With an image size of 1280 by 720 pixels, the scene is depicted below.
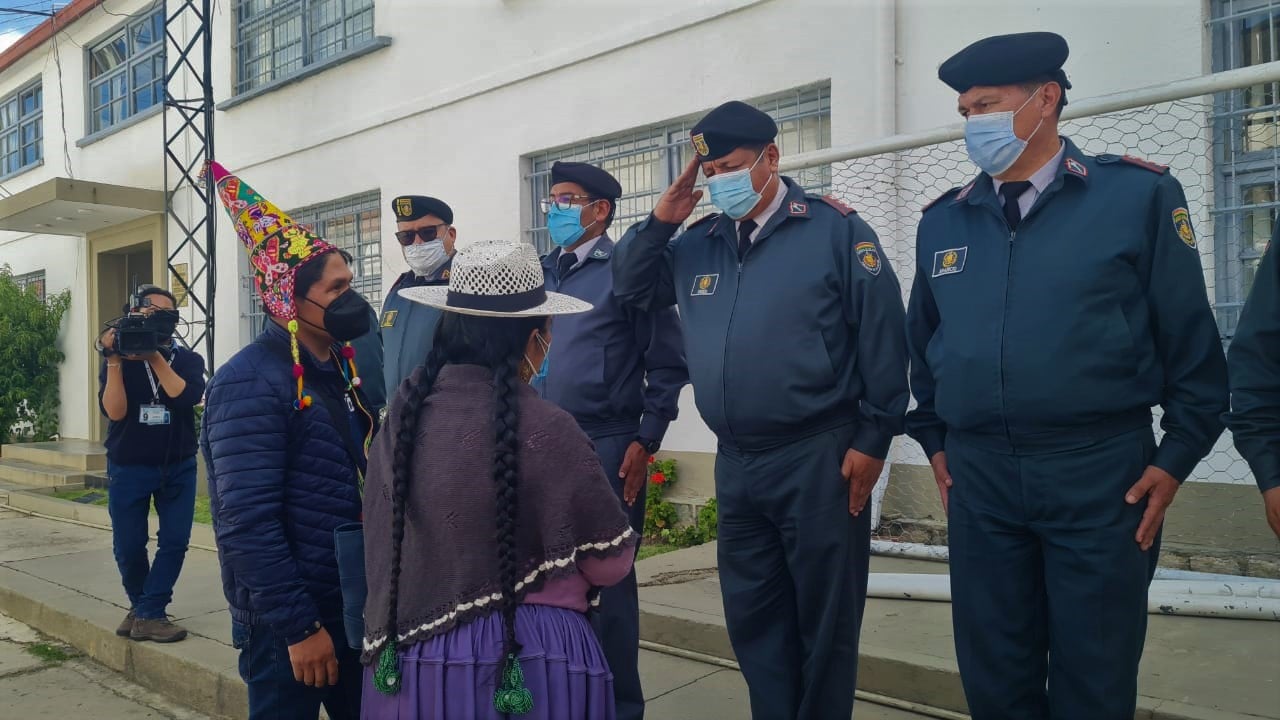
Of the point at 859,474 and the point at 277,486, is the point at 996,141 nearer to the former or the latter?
the point at 859,474

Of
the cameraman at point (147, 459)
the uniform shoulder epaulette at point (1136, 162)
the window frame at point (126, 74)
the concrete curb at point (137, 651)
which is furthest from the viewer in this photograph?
the window frame at point (126, 74)

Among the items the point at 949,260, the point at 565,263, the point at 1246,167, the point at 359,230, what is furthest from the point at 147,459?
the point at 1246,167

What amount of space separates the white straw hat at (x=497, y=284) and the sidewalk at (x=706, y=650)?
93.0 inches

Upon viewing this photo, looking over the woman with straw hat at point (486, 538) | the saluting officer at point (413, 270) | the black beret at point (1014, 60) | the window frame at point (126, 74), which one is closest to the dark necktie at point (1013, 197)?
the black beret at point (1014, 60)

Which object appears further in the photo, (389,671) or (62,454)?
(62,454)

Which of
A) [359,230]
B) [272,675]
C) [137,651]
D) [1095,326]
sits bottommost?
[137,651]

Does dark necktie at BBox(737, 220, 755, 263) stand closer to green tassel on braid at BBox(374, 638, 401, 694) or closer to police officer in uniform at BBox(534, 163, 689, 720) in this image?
police officer in uniform at BBox(534, 163, 689, 720)

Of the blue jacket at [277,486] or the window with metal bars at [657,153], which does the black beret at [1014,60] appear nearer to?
the blue jacket at [277,486]

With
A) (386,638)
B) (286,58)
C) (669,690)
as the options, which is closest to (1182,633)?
(669,690)

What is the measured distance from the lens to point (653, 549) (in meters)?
6.90

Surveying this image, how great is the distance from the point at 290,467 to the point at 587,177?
176 centimetres

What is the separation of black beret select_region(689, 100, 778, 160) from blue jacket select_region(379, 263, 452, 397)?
5.25ft

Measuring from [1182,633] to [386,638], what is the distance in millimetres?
3512

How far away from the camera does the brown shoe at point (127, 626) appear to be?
537 centimetres
